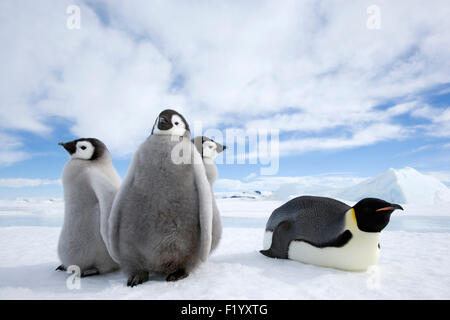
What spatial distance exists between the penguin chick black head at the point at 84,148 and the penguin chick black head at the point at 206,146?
825 millimetres

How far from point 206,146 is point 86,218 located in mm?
1081

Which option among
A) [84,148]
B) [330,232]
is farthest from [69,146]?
[330,232]

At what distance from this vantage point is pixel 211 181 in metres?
2.45

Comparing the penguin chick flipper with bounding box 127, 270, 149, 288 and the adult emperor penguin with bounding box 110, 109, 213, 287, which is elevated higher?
the adult emperor penguin with bounding box 110, 109, 213, 287

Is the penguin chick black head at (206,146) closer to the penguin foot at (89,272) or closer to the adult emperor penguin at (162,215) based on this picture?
the adult emperor penguin at (162,215)

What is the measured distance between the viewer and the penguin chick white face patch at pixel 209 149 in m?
2.49

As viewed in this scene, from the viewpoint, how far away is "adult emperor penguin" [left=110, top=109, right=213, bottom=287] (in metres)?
1.91

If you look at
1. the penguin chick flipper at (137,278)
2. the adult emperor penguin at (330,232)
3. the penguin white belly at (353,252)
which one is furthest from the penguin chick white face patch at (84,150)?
the penguin white belly at (353,252)

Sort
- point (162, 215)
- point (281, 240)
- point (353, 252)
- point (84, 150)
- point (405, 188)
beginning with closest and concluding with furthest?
point (162, 215) → point (353, 252) → point (84, 150) → point (281, 240) → point (405, 188)

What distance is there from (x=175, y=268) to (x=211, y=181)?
2.48ft

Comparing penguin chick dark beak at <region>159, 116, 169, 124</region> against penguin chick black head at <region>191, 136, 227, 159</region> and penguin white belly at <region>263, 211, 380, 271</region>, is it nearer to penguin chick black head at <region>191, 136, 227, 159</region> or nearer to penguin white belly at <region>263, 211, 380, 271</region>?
penguin chick black head at <region>191, 136, 227, 159</region>

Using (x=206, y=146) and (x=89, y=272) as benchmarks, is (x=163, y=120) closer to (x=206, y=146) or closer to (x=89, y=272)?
(x=206, y=146)

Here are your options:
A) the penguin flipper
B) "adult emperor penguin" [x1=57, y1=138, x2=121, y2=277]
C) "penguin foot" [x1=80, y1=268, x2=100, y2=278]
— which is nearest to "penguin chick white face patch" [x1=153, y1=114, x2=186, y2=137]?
"adult emperor penguin" [x1=57, y1=138, x2=121, y2=277]

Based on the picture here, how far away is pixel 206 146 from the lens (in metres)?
2.50
